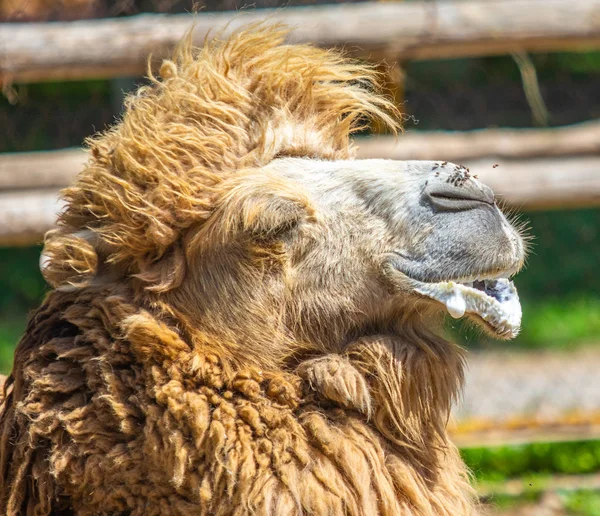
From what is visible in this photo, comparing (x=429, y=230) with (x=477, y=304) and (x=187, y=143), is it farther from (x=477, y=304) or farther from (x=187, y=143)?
(x=187, y=143)

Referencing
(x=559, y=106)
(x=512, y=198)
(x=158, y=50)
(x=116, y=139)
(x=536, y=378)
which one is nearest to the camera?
(x=116, y=139)

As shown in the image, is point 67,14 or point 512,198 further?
point 512,198

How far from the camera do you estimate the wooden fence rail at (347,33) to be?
5219 millimetres

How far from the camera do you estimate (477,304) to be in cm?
264

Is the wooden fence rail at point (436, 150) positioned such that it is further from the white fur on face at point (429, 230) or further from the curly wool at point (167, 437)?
the curly wool at point (167, 437)

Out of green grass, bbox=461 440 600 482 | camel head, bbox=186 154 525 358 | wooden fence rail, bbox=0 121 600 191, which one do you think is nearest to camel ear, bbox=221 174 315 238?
camel head, bbox=186 154 525 358

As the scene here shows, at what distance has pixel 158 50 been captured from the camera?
207 inches

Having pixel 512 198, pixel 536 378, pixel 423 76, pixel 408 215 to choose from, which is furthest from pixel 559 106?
pixel 408 215

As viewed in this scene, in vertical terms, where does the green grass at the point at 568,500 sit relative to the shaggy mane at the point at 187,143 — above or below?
below

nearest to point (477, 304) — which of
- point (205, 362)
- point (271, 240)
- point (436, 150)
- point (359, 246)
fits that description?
point (359, 246)

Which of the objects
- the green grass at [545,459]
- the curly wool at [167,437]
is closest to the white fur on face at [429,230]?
the curly wool at [167,437]

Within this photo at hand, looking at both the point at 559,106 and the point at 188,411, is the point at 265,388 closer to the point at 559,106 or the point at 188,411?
the point at 188,411

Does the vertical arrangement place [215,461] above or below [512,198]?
above

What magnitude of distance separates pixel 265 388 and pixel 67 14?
3.54 m
